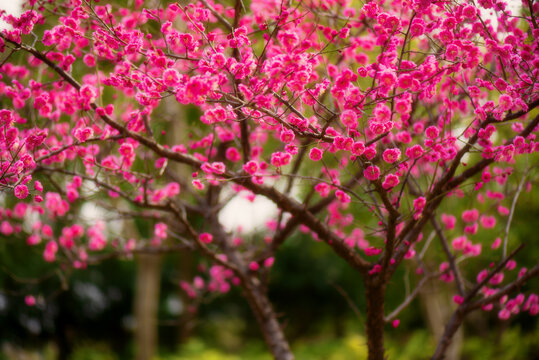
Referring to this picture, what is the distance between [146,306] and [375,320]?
21.8ft

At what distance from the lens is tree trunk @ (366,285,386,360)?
2.92 m

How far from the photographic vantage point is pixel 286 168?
536 centimetres

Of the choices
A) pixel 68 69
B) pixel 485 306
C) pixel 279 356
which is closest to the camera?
pixel 68 69

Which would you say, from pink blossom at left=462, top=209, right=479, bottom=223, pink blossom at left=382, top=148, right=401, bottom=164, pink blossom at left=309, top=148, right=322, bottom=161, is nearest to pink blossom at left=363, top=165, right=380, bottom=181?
pink blossom at left=382, top=148, right=401, bottom=164

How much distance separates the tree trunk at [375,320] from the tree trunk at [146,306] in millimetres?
6346

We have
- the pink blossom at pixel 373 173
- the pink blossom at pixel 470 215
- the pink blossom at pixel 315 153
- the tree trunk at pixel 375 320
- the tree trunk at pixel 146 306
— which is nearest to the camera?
the pink blossom at pixel 373 173

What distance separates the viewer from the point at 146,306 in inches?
334

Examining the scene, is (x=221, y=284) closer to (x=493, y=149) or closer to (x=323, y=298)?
(x=493, y=149)

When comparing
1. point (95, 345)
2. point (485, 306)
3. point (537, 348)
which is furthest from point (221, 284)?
point (95, 345)

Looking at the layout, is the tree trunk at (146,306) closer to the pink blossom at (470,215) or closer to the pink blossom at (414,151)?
the pink blossom at (470,215)

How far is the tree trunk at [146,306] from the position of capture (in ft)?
27.5

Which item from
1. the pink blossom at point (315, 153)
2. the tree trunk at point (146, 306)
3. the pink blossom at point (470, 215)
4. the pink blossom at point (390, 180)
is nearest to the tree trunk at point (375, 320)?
the pink blossom at point (390, 180)

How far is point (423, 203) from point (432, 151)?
1.07 feet

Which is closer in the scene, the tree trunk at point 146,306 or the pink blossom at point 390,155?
the pink blossom at point 390,155
